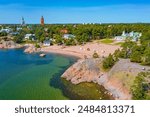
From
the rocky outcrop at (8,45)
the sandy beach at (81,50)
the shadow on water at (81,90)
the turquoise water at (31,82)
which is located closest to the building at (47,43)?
the sandy beach at (81,50)

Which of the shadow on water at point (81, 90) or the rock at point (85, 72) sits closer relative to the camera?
the shadow on water at point (81, 90)

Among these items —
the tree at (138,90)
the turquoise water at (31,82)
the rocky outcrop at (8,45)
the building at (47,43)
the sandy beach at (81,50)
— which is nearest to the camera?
the tree at (138,90)

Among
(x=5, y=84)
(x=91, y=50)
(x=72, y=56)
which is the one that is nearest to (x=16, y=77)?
(x=5, y=84)

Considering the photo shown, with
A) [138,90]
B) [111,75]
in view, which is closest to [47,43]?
[111,75]

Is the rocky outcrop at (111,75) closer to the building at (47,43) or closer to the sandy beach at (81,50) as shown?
the sandy beach at (81,50)

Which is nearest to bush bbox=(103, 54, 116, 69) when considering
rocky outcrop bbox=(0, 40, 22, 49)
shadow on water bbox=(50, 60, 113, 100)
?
shadow on water bbox=(50, 60, 113, 100)

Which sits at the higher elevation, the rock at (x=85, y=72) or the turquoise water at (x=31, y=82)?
the rock at (x=85, y=72)

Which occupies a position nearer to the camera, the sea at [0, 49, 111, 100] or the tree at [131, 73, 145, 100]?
the tree at [131, 73, 145, 100]

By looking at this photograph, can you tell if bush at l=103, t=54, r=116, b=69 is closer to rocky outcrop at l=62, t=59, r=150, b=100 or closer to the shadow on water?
rocky outcrop at l=62, t=59, r=150, b=100

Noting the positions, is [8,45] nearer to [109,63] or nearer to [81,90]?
[109,63]

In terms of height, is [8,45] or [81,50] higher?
[81,50]

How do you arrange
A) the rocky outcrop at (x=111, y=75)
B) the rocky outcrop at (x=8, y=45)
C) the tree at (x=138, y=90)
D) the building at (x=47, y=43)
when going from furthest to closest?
1. the rocky outcrop at (x=8, y=45)
2. the building at (x=47, y=43)
3. the rocky outcrop at (x=111, y=75)
4. the tree at (x=138, y=90)
